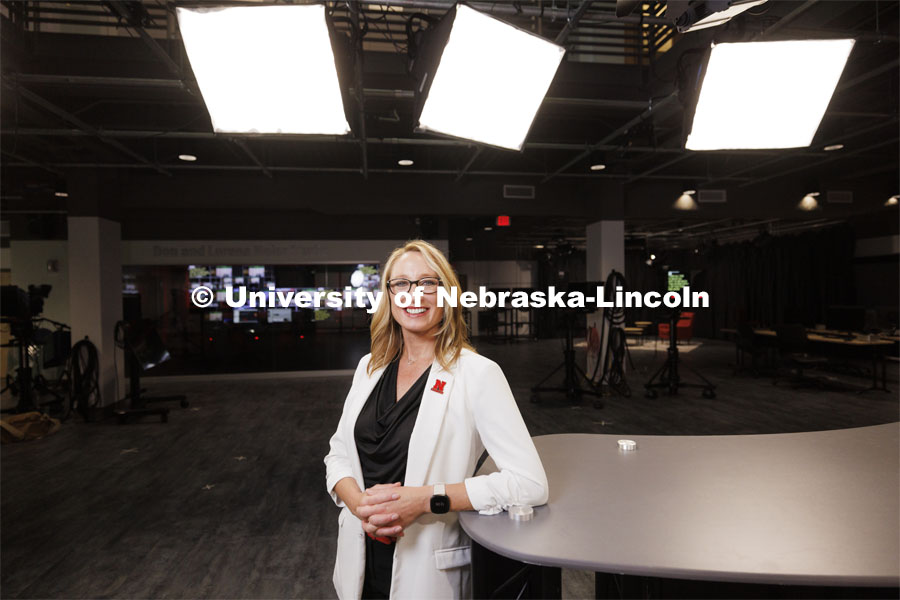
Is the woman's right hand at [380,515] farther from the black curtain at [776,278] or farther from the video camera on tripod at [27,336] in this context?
the black curtain at [776,278]

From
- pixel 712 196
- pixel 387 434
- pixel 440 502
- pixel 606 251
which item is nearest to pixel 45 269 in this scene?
pixel 606 251

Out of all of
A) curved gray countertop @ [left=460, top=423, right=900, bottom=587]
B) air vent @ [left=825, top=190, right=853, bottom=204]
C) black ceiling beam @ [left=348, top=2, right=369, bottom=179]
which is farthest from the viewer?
air vent @ [left=825, top=190, right=853, bottom=204]

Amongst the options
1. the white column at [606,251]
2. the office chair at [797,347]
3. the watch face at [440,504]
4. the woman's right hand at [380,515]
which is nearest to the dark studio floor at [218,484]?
the office chair at [797,347]

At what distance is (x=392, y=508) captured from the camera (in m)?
1.22

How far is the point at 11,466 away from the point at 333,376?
4.99 metres

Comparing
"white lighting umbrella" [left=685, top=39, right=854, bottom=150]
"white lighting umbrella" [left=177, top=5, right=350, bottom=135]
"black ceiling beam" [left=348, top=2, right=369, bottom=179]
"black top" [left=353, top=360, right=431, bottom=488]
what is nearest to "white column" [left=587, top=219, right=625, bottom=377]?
"black ceiling beam" [left=348, top=2, right=369, bottom=179]

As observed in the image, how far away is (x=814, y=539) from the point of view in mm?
1094

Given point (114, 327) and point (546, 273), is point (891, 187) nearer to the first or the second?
point (546, 273)

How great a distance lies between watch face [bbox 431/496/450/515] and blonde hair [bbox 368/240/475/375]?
339 mm

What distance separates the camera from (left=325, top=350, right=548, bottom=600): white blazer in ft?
4.06

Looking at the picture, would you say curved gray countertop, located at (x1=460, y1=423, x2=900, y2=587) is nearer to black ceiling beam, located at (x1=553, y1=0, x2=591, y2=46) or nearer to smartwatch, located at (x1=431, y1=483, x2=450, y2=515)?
smartwatch, located at (x1=431, y1=483, x2=450, y2=515)

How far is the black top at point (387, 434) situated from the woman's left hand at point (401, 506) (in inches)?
5.0

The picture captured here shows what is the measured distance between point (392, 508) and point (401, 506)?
0.02 m

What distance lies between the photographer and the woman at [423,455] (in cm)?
123
